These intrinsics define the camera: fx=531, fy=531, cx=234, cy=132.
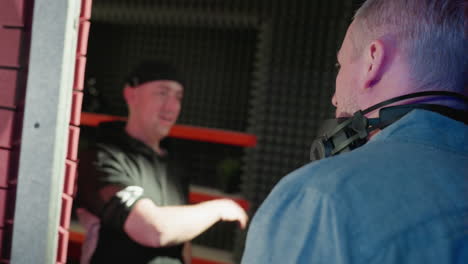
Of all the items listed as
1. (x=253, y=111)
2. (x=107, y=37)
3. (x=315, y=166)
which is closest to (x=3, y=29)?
(x=315, y=166)

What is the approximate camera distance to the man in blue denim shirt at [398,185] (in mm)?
647

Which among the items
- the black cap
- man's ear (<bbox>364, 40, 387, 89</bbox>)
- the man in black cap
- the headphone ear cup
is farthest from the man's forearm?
man's ear (<bbox>364, 40, 387, 89</bbox>)

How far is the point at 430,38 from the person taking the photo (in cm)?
80

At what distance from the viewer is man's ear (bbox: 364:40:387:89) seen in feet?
2.70

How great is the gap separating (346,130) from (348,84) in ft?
0.26

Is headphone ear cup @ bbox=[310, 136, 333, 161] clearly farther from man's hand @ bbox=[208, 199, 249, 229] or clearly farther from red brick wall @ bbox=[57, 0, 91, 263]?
man's hand @ bbox=[208, 199, 249, 229]

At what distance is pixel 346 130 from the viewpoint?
895 millimetres

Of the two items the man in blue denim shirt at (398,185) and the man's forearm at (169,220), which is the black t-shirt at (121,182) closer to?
the man's forearm at (169,220)

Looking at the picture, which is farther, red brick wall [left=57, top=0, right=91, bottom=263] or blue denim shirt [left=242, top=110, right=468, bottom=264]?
red brick wall [left=57, top=0, right=91, bottom=263]

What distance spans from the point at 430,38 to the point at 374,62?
0.09 metres

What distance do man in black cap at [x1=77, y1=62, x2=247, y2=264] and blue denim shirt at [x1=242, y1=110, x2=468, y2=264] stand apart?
1188 millimetres

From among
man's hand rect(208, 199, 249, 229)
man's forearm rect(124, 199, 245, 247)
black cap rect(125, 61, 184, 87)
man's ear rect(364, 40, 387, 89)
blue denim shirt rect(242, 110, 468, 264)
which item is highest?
man's ear rect(364, 40, 387, 89)

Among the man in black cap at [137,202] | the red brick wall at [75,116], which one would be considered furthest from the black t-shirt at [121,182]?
the red brick wall at [75,116]

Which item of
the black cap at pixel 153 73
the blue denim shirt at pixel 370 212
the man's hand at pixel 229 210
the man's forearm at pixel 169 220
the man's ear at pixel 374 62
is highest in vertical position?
the man's ear at pixel 374 62
